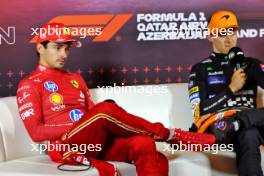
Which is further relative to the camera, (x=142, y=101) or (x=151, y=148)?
(x=142, y=101)

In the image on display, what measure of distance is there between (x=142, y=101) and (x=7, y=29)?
108 centimetres

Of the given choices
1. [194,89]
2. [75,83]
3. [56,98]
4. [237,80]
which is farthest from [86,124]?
[237,80]

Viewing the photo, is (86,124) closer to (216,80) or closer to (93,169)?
(93,169)

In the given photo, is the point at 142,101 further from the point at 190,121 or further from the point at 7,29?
the point at 7,29

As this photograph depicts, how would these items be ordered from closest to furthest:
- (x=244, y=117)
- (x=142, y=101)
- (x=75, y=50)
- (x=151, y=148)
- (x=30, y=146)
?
(x=151, y=148)
(x=244, y=117)
(x=30, y=146)
(x=142, y=101)
(x=75, y=50)

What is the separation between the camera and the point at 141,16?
14.8ft

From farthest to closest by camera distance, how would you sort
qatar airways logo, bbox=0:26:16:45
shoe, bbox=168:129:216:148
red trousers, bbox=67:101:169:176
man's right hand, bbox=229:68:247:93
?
qatar airways logo, bbox=0:26:16:45 → man's right hand, bbox=229:68:247:93 → shoe, bbox=168:129:216:148 → red trousers, bbox=67:101:169:176

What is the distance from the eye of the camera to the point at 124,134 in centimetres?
340

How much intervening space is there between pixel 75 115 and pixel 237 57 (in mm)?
1060

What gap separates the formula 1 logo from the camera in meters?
3.63

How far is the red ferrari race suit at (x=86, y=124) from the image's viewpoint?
10.7ft

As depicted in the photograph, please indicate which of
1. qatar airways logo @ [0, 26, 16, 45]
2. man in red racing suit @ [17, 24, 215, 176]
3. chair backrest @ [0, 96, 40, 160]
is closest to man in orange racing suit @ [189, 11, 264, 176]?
man in red racing suit @ [17, 24, 215, 176]

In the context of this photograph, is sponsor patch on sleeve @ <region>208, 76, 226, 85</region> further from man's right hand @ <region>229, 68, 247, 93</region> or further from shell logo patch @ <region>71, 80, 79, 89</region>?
shell logo patch @ <region>71, 80, 79, 89</region>

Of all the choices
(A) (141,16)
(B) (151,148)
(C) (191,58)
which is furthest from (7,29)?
(B) (151,148)
